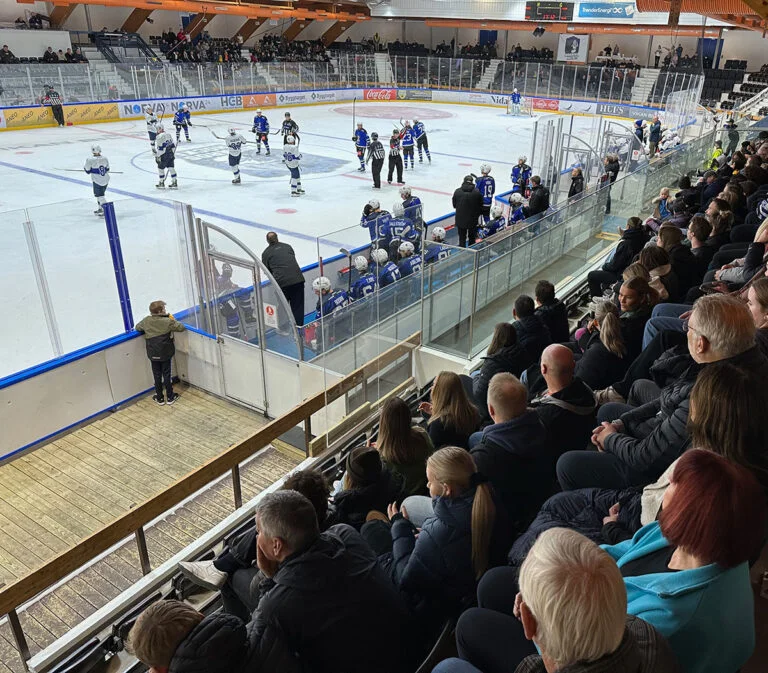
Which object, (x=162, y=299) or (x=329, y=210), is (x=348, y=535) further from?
(x=329, y=210)

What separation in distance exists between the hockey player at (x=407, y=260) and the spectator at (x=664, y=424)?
4.63m

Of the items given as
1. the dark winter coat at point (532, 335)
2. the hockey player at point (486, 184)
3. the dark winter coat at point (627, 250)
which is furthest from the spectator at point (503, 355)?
the hockey player at point (486, 184)

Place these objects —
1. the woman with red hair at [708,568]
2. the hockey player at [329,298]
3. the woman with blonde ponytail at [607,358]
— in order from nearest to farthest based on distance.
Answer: the woman with red hair at [708,568] < the woman with blonde ponytail at [607,358] < the hockey player at [329,298]

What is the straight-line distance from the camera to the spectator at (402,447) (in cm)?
289

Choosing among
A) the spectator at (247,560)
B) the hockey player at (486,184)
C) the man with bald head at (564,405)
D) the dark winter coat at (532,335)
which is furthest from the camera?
the hockey player at (486,184)

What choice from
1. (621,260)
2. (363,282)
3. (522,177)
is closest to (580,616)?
(621,260)

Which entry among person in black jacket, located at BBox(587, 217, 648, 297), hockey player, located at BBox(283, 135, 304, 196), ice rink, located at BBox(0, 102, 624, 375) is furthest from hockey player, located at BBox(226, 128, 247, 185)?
person in black jacket, located at BBox(587, 217, 648, 297)

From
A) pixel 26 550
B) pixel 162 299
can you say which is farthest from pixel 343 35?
pixel 26 550

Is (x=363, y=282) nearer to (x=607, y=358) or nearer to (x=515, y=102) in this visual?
(x=607, y=358)

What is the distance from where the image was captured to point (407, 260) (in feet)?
23.6

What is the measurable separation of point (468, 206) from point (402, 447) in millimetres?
7701

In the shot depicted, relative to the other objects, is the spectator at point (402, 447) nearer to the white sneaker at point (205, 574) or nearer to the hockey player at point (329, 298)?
the white sneaker at point (205, 574)

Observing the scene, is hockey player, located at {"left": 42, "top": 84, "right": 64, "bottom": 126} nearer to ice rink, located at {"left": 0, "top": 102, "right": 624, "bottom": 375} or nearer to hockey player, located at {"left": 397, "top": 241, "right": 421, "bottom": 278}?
ice rink, located at {"left": 0, "top": 102, "right": 624, "bottom": 375}

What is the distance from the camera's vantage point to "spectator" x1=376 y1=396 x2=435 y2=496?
2.89 m
